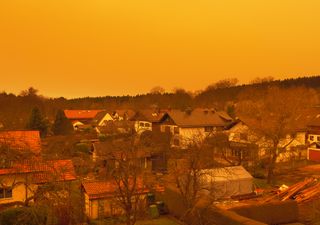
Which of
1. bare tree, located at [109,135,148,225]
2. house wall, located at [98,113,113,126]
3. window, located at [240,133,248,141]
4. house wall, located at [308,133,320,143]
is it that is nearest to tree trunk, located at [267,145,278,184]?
window, located at [240,133,248,141]

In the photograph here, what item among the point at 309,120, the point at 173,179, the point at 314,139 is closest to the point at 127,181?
the point at 173,179

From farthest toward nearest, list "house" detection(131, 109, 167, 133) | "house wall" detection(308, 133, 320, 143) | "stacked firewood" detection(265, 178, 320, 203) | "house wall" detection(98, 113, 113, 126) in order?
"house wall" detection(98, 113, 113, 126)
"house" detection(131, 109, 167, 133)
"house wall" detection(308, 133, 320, 143)
"stacked firewood" detection(265, 178, 320, 203)

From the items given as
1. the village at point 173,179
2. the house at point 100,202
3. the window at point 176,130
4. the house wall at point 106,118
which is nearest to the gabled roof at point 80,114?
the house wall at point 106,118

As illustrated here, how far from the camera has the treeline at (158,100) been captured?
209 ft

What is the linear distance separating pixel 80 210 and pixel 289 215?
11.5m

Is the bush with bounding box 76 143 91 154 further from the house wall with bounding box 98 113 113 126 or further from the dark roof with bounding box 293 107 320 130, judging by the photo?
the house wall with bounding box 98 113 113 126

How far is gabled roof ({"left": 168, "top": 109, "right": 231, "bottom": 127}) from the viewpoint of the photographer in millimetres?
46125

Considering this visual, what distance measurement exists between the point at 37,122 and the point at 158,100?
175ft

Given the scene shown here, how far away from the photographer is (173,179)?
78.4 ft

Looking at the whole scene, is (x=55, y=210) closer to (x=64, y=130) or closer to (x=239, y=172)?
(x=239, y=172)

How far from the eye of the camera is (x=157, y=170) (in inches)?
1289

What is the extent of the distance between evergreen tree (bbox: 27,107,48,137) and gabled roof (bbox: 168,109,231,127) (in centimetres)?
2010

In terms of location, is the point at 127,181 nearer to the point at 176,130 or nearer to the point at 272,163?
the point at 272,163

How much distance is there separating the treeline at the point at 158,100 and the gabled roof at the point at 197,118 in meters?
21.5
